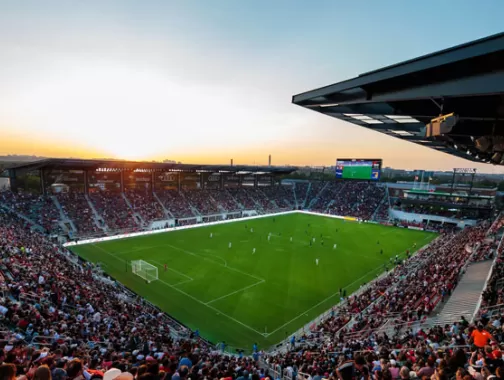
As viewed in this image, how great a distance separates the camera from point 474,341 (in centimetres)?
781

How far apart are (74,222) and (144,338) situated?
31.5 m

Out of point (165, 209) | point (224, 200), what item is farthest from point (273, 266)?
point (224, 200)

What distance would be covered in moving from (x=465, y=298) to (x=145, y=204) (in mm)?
43528

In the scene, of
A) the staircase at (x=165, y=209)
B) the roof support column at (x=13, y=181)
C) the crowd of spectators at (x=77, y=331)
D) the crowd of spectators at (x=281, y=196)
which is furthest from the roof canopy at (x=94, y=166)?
the crowd of spectators at (x=77, y=331)

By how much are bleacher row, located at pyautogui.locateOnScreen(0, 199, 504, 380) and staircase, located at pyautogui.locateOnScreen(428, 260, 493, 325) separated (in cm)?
52

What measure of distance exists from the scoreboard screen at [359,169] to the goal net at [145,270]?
41084mm

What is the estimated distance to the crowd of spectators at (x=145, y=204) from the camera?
149 feet

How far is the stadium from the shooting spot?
6410 millimetres

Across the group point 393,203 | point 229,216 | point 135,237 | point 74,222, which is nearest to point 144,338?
point 135,237

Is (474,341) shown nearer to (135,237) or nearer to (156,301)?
(156,301)

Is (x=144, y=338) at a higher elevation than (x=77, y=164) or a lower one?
lower

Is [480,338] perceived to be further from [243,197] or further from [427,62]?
[243,197]

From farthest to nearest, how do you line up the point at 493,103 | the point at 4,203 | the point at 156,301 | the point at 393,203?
the point at 393,203
the point at 4,203
the point at 156,301
the point at 493,103

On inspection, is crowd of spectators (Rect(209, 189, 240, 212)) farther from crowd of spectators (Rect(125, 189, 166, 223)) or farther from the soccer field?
crowd of spectators (Rect(125, 189, 166, 223))
